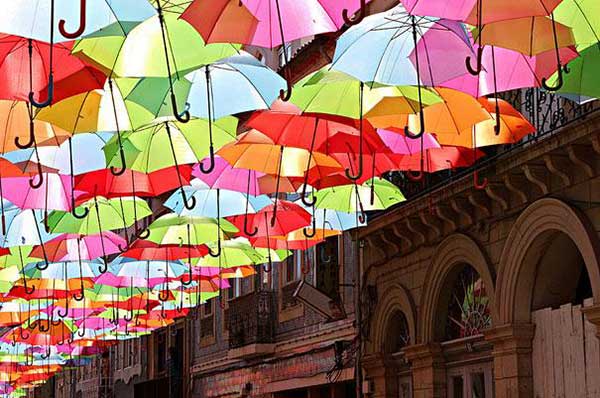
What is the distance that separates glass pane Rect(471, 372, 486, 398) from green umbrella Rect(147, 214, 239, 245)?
14.3ft

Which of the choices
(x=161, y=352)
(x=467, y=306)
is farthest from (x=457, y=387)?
(x=161, y=352)

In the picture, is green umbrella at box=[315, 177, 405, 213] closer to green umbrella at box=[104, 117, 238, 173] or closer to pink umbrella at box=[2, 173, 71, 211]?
green umbrella at box=[104, 117, 238, 173]

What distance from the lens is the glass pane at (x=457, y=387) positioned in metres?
18.9

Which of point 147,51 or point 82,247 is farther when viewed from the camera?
point 82,247

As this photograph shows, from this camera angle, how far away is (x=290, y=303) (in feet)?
90.2

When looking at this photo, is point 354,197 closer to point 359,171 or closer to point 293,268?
point 359,171

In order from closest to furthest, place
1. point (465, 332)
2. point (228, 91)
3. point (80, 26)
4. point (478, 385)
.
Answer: point (80, 26) < point (228, 91) < point (478, 385) < point (465, 332)

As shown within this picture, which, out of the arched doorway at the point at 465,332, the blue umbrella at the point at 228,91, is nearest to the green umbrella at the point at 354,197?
the arched doorway at the point at 465,332

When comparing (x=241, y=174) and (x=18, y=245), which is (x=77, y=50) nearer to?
(x=241, y=174)

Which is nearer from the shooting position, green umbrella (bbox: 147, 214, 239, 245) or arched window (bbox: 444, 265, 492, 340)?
green umbrella (bbox: 147, 214, 239, 245)

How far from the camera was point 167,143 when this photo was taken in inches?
501

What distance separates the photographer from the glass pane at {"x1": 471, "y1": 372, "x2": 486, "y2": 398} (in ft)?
58.8

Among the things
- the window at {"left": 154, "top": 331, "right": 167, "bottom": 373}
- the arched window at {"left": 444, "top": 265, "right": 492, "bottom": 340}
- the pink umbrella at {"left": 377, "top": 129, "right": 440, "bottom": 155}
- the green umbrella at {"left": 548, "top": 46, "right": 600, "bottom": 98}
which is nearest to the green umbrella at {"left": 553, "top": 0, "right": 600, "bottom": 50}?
the green umbrella at {"left": 548, "top": 46, "right": 600, "bottom": 98}

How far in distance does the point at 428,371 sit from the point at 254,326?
33.6 ft
